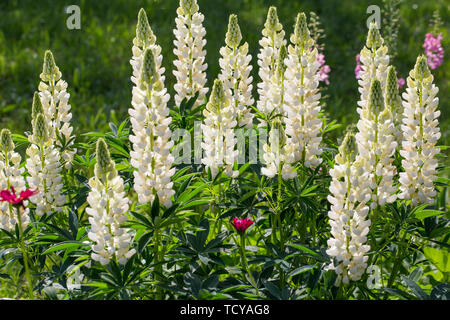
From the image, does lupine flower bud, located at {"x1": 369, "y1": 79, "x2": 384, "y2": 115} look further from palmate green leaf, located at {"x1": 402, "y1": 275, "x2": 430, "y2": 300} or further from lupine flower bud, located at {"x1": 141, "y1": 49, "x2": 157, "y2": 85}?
lupine flower bud, located at {"x1": 141, "y1": 49, "x2": 157, "y2": 85}

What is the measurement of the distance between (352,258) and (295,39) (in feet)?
3.00

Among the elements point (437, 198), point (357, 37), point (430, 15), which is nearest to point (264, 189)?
point (437, 198)

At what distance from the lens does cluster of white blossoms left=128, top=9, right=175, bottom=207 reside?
2.22m

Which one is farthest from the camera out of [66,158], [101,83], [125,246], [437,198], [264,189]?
[101,83]

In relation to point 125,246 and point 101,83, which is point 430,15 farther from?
point 125,246

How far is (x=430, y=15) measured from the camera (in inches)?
291

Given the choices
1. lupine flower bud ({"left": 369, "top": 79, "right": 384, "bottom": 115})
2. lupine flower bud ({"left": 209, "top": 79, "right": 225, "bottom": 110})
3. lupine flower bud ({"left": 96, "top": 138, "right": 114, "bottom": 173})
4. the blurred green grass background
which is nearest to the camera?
lupine flower bud ({"left": 96, "top": 138, "right": 114, "bottom": 173})

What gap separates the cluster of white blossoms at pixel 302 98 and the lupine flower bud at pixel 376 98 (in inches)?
15.3

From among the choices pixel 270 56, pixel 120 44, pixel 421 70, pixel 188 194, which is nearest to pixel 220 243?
pixel 188 194

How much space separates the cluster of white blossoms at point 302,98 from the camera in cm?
260

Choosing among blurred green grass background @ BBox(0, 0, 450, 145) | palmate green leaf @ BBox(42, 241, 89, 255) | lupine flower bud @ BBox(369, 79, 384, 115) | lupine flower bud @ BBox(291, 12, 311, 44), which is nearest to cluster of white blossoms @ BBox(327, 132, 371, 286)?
lupine flower bud @ BBox(369, 79, 384, 115)

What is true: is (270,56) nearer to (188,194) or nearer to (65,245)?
(188,194)

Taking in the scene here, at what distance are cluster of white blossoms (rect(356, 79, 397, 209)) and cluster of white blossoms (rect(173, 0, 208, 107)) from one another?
0.91 metres

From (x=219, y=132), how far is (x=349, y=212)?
632 mm
